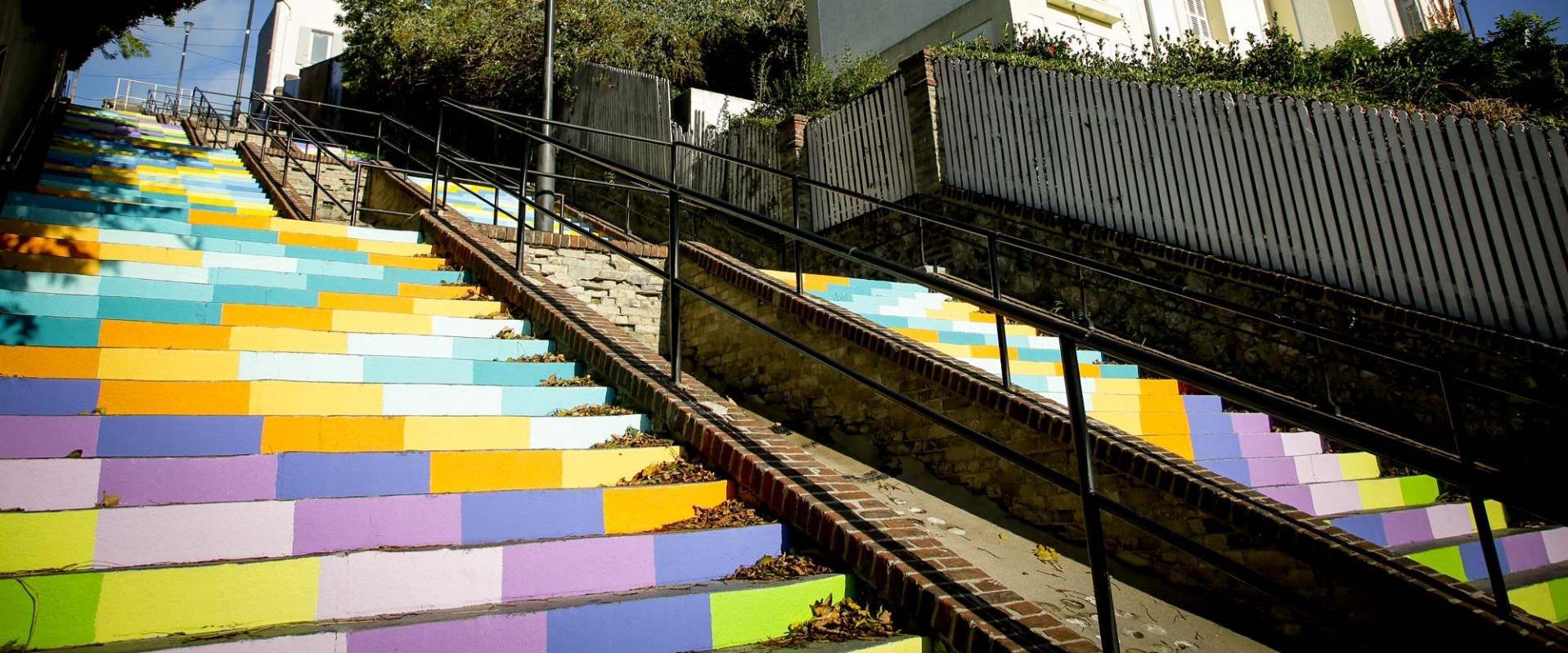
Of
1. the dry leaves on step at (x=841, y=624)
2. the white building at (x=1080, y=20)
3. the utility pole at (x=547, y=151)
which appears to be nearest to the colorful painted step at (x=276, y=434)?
the dry leaves on step at (x=841, y=624)

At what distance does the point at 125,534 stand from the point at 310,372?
4.83 ft

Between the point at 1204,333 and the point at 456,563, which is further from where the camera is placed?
the point at 1204,333

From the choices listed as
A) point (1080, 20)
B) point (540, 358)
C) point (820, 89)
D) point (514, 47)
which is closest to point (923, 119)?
point (820, 89)

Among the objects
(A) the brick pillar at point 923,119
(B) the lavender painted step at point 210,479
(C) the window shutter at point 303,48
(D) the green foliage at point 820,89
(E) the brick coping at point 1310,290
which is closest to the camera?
(B) the lavender painted step at point 210,479

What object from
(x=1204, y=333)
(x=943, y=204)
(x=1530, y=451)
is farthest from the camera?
(x=943, y=204)

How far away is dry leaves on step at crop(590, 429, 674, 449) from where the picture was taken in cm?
318

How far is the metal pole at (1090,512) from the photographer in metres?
1.99

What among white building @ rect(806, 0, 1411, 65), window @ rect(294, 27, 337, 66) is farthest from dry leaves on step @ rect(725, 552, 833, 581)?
window @ rect(294, 27, 337, 66)

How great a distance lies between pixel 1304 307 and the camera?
6.06 metres

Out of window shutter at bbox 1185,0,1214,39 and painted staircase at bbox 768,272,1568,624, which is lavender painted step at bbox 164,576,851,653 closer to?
painted staircase at bbox 768,272,1568,624

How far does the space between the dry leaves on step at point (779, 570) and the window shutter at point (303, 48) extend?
1491 inches

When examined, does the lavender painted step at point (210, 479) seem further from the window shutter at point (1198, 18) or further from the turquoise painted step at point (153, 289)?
the window shutter at point (1198, 18)

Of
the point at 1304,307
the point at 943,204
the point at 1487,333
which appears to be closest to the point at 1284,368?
the point at 1304,307

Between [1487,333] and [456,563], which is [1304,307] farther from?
[456,563]
